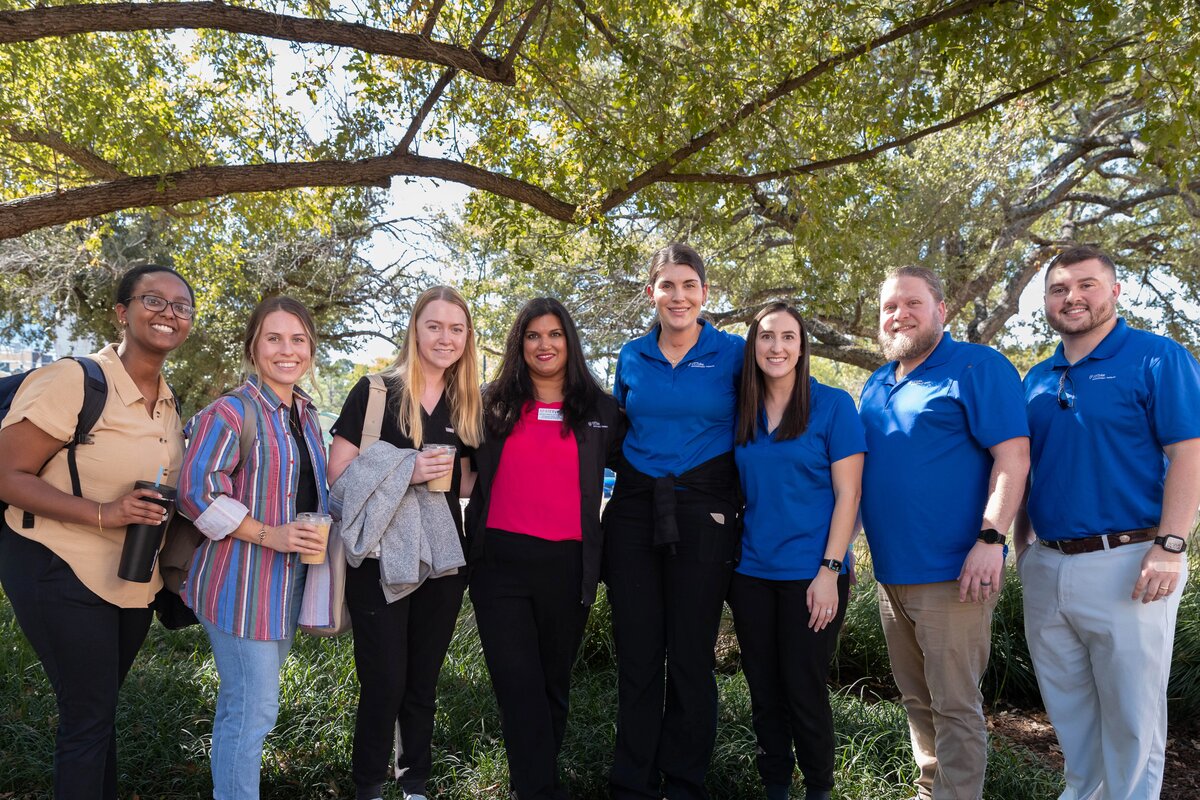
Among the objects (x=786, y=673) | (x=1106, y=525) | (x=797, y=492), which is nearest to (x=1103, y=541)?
(x=1106, y=525)

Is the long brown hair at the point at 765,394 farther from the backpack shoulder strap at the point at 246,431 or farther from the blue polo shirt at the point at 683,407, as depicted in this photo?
the backpack shoulder strap at the point at 246,431

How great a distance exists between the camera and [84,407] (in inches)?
119

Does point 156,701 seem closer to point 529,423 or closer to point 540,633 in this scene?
point 540,633

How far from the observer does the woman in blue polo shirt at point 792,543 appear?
11.5ft

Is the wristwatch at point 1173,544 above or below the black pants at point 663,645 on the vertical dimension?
above

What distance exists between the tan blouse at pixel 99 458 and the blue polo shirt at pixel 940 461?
9.41 feet

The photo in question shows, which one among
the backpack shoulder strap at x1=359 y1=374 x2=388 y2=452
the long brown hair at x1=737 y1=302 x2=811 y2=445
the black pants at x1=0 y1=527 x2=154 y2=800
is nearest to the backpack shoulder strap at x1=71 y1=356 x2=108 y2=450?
the black pants at x1=0 y1=527 x2=154 y2=800

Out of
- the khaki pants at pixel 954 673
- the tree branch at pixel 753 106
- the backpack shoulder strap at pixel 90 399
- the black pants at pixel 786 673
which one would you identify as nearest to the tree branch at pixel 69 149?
the tree branch at pixel 753 106

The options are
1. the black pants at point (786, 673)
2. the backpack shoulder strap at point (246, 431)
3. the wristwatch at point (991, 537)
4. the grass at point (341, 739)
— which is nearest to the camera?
the backpack shoulder strap at point (246, 431)

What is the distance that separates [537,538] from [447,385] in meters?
0.77

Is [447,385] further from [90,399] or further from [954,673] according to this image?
[954,673]

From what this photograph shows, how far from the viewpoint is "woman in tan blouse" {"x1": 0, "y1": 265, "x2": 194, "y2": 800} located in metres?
2.93

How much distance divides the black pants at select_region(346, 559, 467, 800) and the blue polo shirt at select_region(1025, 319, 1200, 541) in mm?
2459

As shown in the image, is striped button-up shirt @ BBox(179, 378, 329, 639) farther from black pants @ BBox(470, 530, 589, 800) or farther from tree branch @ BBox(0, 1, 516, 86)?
tree branch @ BBox(0, 1, 516, 86)
